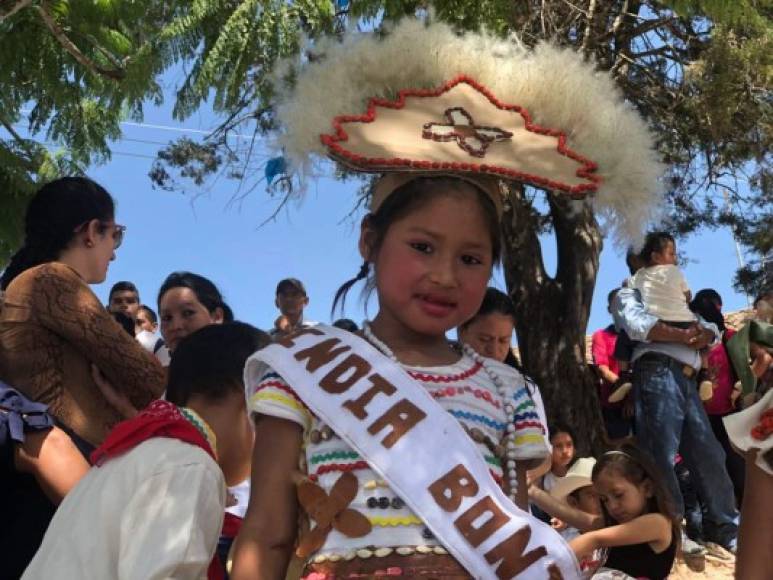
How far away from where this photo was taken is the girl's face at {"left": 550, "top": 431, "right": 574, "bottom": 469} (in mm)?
5188

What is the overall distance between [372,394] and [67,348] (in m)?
1.30

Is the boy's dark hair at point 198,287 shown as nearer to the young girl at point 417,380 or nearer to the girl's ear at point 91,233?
the girl's ear at point 91,233

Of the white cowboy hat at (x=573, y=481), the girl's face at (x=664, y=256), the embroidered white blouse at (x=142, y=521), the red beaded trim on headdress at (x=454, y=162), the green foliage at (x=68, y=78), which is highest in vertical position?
the green foliage at (x=68, y=78)

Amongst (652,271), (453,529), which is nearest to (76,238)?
(453,529)

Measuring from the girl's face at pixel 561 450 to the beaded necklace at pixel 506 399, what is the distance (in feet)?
10.9

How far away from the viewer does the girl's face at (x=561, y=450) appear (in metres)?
5.19

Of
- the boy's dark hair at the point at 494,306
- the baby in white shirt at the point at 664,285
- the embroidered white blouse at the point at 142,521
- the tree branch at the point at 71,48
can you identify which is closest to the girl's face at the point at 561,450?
the baby in white shirt at the point at 664,285

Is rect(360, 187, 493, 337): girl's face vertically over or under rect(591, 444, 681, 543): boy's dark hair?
over

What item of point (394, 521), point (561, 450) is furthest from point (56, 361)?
point (561, 450)

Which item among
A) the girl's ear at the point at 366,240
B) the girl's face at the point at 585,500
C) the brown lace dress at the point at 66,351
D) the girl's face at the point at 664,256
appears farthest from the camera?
the girl's face at the point at 664,256

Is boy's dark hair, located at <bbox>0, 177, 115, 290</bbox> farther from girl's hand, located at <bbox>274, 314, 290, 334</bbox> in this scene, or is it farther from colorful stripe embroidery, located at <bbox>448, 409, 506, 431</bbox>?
girl's hand, located at <bbox>274, 314, 290, 334</bbox>

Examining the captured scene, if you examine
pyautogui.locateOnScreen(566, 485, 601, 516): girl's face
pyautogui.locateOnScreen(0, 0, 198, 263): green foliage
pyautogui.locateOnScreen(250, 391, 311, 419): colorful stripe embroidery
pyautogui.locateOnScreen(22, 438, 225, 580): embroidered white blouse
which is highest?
pyautogui.locateOnScreen(0, 0, 198, 263): green foliage

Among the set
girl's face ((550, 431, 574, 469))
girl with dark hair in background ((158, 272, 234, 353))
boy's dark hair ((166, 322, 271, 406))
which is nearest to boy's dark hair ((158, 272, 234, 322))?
girl with dark hair in background ((158, 272, 234, 353))

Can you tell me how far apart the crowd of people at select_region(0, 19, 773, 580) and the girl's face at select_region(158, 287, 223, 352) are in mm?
1167
